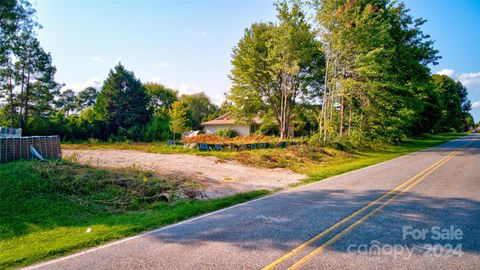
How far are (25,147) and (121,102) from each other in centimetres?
3180

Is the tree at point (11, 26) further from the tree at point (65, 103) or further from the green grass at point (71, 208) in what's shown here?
the green grass at point (71, 208)

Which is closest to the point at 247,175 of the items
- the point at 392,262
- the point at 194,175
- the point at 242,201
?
the point at 194,175

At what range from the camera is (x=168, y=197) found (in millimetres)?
8094

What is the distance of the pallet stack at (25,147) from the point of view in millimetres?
9156

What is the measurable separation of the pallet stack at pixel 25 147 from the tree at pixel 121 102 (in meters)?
28.9

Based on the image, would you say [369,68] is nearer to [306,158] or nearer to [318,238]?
[306,158]

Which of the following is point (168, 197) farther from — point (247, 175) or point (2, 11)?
point (2, 11)

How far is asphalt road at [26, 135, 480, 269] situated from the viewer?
3969mm

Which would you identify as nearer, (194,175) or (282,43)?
(194,175)

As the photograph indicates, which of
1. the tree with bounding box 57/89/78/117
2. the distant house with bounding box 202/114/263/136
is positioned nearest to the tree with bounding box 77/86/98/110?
the tree with bounding box 57/89/78/117

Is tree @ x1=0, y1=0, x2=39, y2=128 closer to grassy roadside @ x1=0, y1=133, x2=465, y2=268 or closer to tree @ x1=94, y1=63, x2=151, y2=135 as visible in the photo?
tree @ x1=94, y1=63, x2=151, y2=135

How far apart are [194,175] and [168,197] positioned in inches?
131

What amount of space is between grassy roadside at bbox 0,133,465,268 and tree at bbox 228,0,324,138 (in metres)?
20.5

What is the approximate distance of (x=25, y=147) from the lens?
9.81 m
